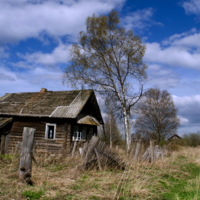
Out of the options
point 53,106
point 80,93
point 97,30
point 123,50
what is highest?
point 97,30

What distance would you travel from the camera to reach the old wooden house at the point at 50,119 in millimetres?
14336

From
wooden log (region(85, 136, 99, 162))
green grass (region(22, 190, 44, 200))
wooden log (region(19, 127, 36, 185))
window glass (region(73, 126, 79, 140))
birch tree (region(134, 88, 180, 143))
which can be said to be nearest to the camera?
green grass (region(22, 190, 44, 200))

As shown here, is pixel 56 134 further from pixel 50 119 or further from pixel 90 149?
pixel 90 149

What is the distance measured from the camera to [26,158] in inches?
201

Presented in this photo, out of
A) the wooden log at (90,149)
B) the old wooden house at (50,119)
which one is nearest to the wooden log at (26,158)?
the wooden log at (90,149)

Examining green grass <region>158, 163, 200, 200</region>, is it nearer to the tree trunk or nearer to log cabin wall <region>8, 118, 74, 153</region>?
the tree trunk

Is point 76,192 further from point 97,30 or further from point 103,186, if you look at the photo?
point 97,30

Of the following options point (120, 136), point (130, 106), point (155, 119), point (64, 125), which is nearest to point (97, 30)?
point (130, 106)

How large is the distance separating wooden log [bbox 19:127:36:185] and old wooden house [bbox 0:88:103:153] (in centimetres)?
831

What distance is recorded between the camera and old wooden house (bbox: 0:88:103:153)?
14.3 metres

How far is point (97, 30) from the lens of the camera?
15.1 m

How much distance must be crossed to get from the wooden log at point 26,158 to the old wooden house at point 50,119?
831 cm

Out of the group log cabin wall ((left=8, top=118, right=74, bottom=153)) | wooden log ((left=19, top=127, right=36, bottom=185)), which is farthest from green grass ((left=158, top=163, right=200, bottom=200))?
log cabin wall ((left=8, top=118, right=74, bottom=153))

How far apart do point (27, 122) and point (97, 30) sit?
9.53 m
